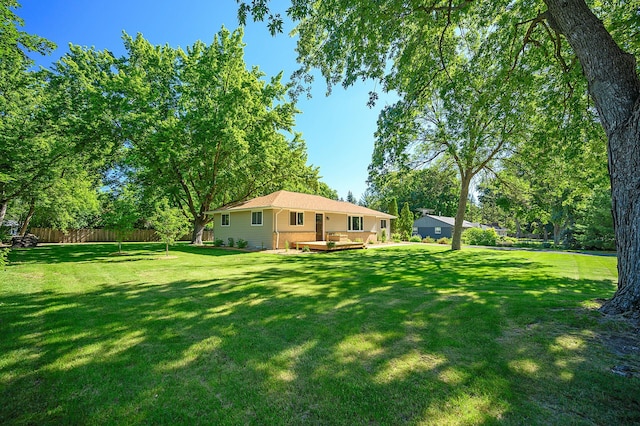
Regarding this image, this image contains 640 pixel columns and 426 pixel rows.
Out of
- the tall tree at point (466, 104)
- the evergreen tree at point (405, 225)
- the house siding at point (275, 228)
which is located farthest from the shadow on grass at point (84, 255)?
the evergreen tree at point (405, 225)

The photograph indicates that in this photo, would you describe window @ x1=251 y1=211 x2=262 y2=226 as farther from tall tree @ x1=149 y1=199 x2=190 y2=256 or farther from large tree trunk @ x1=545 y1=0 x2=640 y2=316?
large tree trunk @ x1=545 y1=0 x2=640 y2=316

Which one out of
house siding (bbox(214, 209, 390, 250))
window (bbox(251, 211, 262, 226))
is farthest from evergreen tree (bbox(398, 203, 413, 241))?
window (bbox(251, 211, 262, 226))

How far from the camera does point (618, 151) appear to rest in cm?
412

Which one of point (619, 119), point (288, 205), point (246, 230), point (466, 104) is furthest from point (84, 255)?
point (619, 119)

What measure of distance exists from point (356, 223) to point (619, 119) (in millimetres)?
20065

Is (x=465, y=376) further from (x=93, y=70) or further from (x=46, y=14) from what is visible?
(x=93, y=70)

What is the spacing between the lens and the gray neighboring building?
122 feet

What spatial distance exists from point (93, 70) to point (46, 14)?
9.54 meters

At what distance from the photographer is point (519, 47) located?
804cm

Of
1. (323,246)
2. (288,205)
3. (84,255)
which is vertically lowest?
(84,255)

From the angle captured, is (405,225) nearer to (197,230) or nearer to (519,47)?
(197,230)

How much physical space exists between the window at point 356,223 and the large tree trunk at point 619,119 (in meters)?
19.1

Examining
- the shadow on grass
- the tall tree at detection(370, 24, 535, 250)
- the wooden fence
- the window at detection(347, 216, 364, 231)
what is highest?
the tall tree at detection(370, 24, 535, 250)

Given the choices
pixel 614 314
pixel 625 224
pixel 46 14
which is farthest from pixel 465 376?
pixel 46 14
